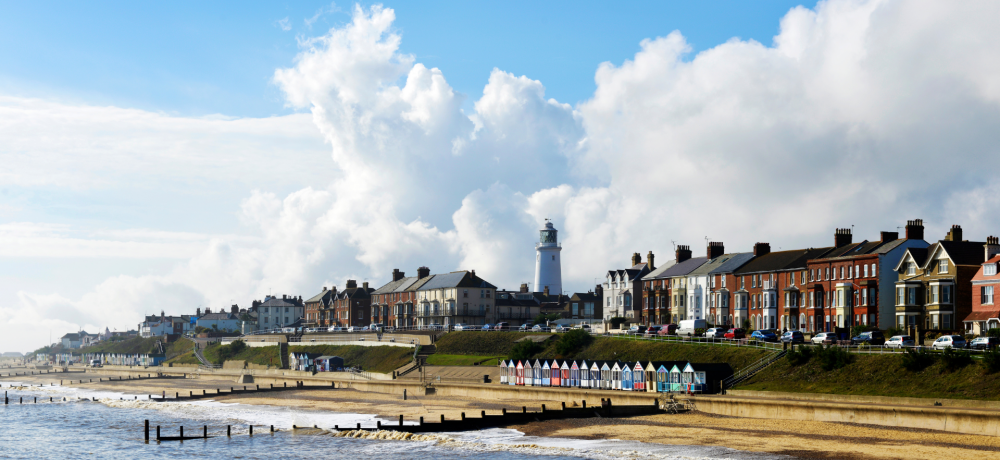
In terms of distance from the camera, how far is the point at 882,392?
53469 millimetres

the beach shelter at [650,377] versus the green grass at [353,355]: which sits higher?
the beach shelter at [650,377]

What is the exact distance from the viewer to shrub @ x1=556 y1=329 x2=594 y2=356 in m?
91.8

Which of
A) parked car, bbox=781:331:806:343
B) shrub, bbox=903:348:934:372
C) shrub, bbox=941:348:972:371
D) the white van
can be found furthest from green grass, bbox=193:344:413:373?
shrub, bbox=941:348:972:371

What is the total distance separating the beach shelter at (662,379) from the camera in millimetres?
64438

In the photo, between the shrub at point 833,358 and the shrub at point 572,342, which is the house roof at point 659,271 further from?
the shrub at point 833,358

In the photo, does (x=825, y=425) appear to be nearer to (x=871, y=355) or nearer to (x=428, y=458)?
(x=871, y=355)

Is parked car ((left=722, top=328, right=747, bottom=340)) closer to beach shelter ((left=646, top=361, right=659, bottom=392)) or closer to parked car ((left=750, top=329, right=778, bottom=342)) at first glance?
parked car ((left=750, top=329, right=778, bottom=342))

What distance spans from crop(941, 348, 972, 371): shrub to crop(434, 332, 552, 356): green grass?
5302 centimetres

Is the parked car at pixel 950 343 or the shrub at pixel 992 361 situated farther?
the parked car at pixel 950 343

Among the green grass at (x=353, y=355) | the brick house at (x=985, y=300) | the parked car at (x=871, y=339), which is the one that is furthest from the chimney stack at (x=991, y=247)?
the green grass at (x=353, y=355)

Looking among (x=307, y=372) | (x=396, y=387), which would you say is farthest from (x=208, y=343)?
(x=396, y=387)

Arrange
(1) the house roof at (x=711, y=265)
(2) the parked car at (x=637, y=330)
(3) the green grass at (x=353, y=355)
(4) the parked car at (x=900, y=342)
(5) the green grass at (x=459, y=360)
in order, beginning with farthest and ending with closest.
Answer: (3) the green grass at (x=353, y=355) < (1) the house roof at (x=711, y=265) < (5) the green grass at (x=459, y=360) < (2) the parked car at (x=637, y=330) < (4) the parked car at (x=900, y=342)

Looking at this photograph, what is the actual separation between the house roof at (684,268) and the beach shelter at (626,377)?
44.7 m

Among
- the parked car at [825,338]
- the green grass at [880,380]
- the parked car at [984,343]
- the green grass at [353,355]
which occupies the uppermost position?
the parked car at [984,343]
